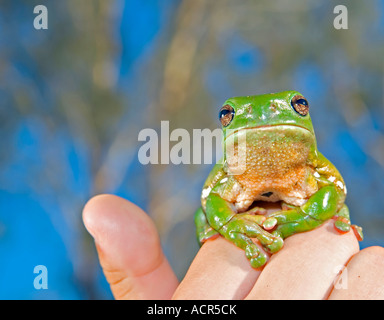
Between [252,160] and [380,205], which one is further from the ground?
[252,160]

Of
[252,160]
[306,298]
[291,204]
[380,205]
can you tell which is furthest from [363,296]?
[380,205]

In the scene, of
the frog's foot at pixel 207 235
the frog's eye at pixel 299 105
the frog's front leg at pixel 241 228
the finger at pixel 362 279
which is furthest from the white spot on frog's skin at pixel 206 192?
the finger at pixel 362 279

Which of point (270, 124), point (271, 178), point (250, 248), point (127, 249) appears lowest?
point (127, 249)

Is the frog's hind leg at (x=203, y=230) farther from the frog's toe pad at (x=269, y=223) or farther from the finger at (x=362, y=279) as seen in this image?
the finger at (x=362, y=279)

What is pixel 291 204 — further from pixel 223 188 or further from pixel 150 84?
pixel 150 84

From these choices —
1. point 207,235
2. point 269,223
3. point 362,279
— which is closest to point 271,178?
point 269,223

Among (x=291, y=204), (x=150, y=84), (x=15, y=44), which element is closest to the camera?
(x=291, y=204)

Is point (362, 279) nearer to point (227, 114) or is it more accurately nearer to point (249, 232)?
point (249, 232)
